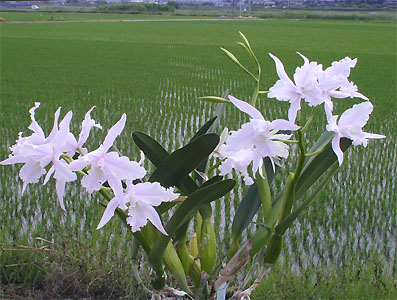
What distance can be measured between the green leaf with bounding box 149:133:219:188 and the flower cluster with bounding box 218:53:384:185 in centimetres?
8

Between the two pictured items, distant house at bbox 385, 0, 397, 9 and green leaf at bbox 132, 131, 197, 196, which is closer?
green leaf at bbox 132, 131, 197, 196

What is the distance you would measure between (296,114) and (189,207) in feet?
1.11

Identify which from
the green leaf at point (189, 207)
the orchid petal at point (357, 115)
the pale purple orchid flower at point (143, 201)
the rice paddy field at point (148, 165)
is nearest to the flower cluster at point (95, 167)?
the pale purple orchid flower at point (143, 201)

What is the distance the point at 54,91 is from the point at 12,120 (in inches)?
90.9

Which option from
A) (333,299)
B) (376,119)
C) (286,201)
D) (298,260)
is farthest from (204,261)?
(376,119)

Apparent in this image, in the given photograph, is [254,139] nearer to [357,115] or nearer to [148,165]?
[357,115]

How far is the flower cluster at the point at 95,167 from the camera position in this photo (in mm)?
964

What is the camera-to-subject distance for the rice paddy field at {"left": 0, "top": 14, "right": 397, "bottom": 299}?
87.0 inches

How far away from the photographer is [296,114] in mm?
1006

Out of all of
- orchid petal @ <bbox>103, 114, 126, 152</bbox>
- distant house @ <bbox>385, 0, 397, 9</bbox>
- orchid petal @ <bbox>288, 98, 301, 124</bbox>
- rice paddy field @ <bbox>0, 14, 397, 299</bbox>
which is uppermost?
distant house @ <bbox>385, 0, 397, 9</bbox>

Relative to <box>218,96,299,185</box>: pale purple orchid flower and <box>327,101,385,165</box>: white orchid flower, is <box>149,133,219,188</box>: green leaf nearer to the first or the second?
<box>218,96,299,185</box>: pale purple orchid flower

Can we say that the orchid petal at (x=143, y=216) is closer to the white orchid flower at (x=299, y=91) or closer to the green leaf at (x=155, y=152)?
the green leaf at (x=155, y=152)

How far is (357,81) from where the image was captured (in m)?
9.23

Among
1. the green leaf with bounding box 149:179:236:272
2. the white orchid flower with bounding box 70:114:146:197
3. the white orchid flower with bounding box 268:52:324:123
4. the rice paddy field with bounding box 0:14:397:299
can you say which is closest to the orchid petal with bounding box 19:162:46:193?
the white orchid flower with bounding box 70:114:146:197
